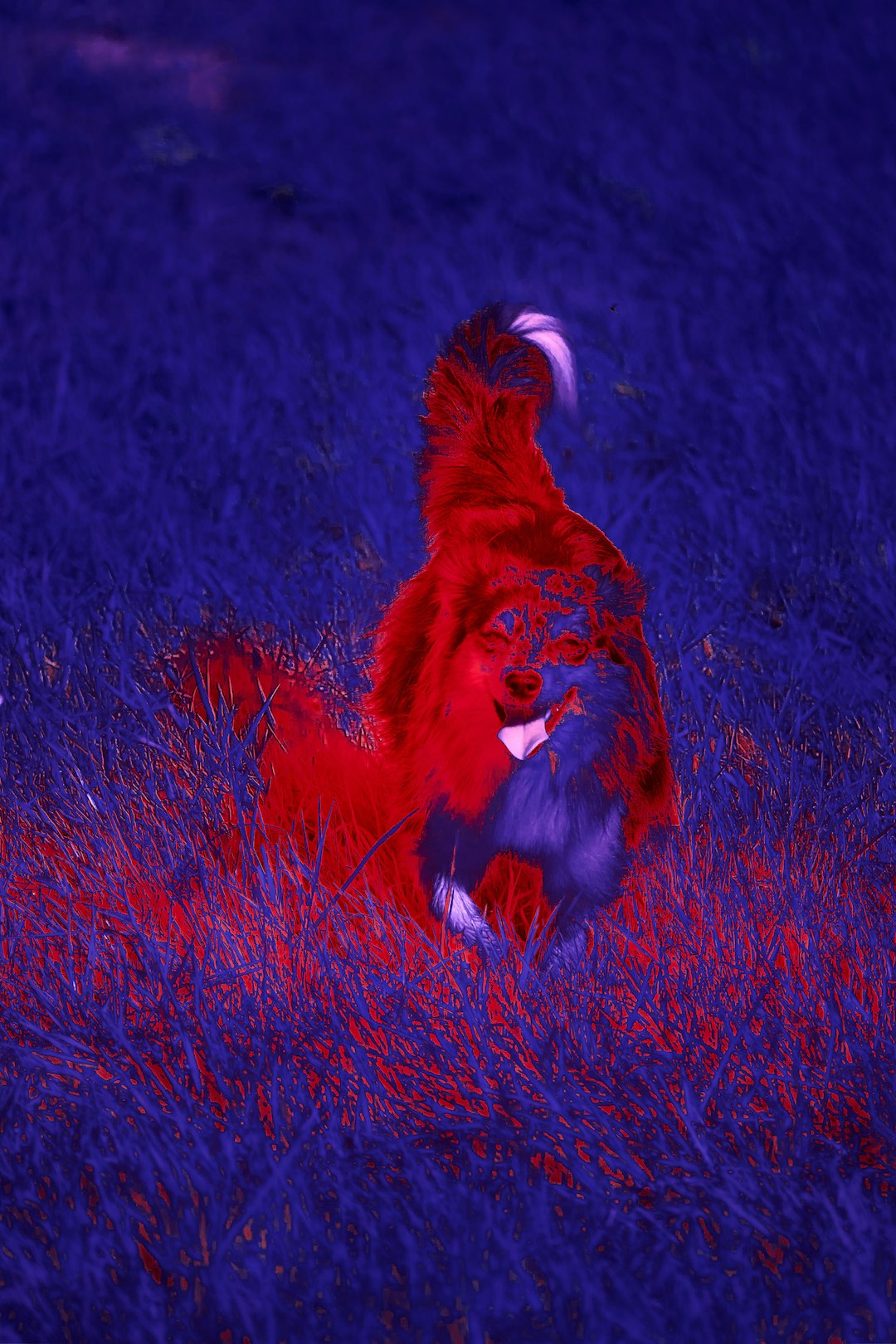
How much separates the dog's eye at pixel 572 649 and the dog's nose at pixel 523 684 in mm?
51

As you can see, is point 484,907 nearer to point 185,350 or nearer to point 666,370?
point 666,370

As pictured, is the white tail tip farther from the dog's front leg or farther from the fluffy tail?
the dog's front leg

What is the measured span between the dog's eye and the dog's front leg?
328 mm

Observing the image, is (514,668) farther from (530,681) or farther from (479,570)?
(479,570)

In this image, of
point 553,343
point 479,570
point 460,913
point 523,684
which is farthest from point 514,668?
point 553,343

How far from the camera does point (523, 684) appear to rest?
1321 millimetres

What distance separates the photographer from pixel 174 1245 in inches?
45.1

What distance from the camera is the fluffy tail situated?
1.52 m

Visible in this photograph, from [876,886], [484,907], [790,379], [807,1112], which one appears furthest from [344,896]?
[790,379]

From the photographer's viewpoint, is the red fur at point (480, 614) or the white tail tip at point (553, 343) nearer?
the red fur at point (480, 614)

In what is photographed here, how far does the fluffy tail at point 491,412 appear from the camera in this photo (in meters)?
1.52

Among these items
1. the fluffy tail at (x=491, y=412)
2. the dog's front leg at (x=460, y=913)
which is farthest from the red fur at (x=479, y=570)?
the dog's front leg at (x=460, y=913)

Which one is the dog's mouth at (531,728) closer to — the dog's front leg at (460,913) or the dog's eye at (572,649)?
the dog's eye at (572,649)

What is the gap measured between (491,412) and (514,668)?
0.39 meters
